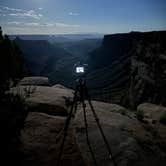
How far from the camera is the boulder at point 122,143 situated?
4714 millimetres

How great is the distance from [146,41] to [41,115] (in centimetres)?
7092

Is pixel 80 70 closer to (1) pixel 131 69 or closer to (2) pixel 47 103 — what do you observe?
(2) pixel 47 103

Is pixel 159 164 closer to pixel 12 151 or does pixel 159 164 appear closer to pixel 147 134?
pixel 147 134

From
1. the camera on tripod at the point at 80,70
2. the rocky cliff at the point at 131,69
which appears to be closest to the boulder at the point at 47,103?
the camera on tripod at the point at 80,70

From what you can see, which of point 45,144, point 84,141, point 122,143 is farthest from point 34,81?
point 122,143

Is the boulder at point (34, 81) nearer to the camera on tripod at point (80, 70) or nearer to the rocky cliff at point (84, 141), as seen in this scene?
the rocky cliff at point (84, 141)

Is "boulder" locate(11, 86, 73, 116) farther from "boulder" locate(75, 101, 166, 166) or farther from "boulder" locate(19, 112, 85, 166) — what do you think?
"boulder" locate(75, 101, 166, 166)

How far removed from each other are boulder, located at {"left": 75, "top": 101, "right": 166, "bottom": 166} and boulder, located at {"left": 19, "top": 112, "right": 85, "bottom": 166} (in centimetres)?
27

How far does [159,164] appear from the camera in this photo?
471 centimetres

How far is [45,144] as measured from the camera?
5.28 m

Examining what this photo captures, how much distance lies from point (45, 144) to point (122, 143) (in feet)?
7.09

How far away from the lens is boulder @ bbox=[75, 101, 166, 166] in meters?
4.71

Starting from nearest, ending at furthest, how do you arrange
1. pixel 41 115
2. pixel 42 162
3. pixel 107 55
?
1. pixel 42 162
2. pixel 41 115
3. pixel 107 55

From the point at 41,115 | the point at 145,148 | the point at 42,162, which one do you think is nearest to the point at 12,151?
the point at 42,162
